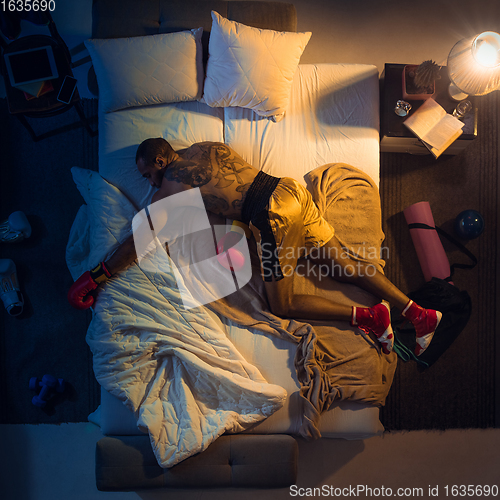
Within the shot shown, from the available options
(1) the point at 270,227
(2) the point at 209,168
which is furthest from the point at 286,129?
(1) the point at 270,227

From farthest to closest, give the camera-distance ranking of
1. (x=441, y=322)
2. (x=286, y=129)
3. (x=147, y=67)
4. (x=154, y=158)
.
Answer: (x=441, y=322)
(x=286, y=129)
(x=147, y=67)
(x=154, y=158)

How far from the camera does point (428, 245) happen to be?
7.64ft

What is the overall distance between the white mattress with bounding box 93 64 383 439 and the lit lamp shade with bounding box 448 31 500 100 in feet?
1.50

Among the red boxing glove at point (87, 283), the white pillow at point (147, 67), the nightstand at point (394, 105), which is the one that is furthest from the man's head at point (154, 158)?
the nightstand at point (394, 105)

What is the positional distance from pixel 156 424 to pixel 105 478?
380 mm

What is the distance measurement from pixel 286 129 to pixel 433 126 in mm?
893

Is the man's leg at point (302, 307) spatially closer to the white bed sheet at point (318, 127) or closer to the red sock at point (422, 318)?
the red sock at point (422, 318)

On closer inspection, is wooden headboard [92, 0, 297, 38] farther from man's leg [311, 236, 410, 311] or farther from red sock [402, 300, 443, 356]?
red sock [402, 300, 443, 356]

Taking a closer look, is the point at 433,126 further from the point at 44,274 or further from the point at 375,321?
the point at 44,274

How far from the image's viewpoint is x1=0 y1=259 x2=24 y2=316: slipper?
2336 mm

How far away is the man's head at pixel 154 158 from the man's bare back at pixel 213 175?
0.05 metres

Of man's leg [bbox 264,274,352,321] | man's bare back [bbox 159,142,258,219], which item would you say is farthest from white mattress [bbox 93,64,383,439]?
man's leg [bbox 264,274,352,321]

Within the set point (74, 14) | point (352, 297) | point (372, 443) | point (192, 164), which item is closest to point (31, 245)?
point (192, 164)

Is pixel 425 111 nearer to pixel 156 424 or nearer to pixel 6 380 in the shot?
pixel 156 424
